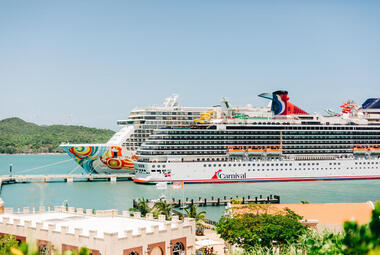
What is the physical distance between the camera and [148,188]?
5428 centimetres

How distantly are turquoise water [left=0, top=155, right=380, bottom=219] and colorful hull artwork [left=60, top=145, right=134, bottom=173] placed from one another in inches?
93.2

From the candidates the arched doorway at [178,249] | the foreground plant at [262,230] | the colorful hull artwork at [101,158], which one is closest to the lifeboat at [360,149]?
the colorful hull artwork at [101,158]

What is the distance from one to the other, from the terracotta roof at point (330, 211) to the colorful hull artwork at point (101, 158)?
34.5 metres

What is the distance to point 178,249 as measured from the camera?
19.5 meters

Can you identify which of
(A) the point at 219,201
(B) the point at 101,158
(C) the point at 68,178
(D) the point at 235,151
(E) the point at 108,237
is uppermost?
(D) the point at 235,151

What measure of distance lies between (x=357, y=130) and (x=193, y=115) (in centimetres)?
2221

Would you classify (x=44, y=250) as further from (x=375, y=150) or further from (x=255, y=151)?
(x=375, y=150)

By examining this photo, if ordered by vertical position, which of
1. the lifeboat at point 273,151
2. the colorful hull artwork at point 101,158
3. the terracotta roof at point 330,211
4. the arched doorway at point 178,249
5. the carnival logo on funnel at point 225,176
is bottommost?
the arched doorway at point 178,249

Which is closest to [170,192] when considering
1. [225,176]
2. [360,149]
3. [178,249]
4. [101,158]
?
[225,176]

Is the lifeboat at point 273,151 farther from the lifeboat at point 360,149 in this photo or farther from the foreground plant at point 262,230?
the foreground plant at point 262,230

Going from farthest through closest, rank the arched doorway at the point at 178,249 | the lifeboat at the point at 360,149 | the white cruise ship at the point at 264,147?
1. the lifeboat at the point at 360,149
2. the white cruise ship at the point at 264,147
3. the arched doorway at the point at 178,249

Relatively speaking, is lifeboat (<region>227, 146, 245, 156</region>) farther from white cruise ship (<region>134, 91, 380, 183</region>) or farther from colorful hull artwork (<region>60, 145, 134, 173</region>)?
colorful hull artwork (<region>60, 145, 134, 173</region>)

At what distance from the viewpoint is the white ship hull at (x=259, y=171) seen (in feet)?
189

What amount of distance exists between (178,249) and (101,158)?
43785mm
